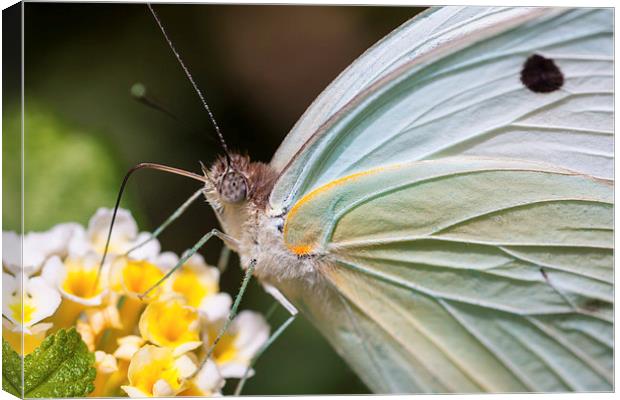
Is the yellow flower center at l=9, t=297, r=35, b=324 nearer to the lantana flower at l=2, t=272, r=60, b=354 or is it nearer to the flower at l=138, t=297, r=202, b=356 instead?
the lantana flower at l=2, t=272, r=60, b=354

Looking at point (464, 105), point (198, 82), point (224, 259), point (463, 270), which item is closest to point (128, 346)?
point (224, 259)

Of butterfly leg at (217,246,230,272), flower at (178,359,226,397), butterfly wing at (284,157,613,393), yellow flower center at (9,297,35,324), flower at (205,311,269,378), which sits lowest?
butterfly wing at (284,157,613,393)

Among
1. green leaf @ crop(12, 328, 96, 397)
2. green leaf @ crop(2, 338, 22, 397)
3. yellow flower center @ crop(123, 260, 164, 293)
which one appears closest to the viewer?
green leaf @ crop(12, 328, 96, 397)

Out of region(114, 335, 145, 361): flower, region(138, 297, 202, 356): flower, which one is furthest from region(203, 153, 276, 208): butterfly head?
region(114, 335, 145, 361): flower

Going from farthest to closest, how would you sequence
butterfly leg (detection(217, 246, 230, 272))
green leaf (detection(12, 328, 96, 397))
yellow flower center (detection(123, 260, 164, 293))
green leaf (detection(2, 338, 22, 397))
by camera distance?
butterfly leg (detection(217, 246, 230, 272)), yellow flower center (detection(123, 260, 164, 293)), green leaf (detection(2, 338, 22, 397)), green leaf (detection(12, 328, 96, 397))

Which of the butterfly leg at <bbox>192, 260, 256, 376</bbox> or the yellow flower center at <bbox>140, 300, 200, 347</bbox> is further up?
the yellow flower center at <bbox>140, 300, 200, 347</bbox>

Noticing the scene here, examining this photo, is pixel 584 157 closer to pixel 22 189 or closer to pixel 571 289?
pixel 571 289
